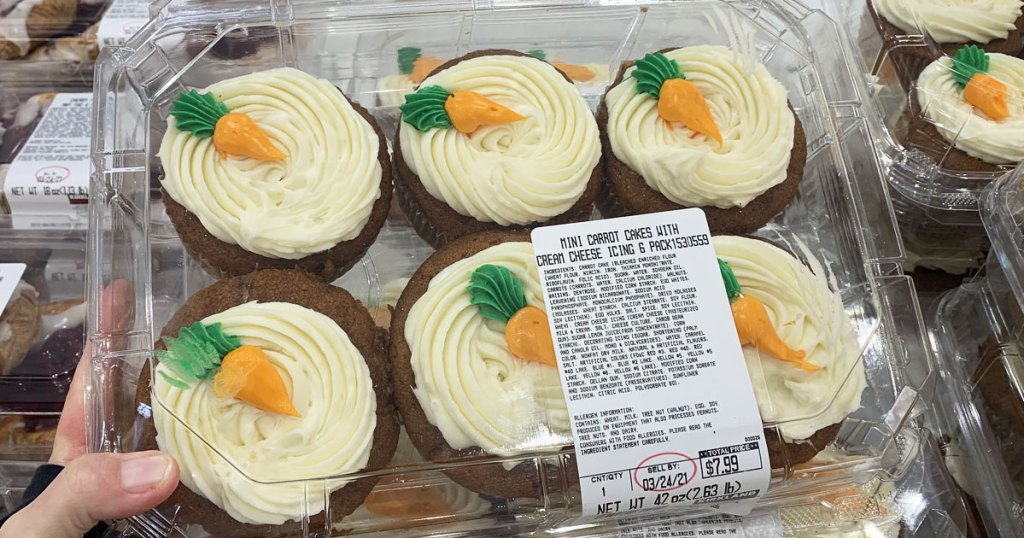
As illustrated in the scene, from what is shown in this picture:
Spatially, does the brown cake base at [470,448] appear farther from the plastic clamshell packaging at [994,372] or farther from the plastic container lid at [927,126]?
the plastic container lid at [927,126]

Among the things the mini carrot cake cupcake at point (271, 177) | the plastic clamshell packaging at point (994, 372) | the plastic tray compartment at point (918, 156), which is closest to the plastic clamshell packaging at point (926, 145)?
the plastic tray compartment at point (918, 156)

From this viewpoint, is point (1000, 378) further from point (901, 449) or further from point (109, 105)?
point (109, 105)

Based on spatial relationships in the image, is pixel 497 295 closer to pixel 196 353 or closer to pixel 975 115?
pixel 196 353

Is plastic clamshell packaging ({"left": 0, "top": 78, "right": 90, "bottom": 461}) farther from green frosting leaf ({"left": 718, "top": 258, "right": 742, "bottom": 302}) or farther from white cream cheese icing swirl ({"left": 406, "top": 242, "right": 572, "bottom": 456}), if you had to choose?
green frosting leaf ({"left": 718, "top": 258, "right": 742, "bottom": 302})

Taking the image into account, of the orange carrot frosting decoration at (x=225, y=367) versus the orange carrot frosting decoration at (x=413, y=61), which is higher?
the orange carrot frosting decoration at (x=413, y=61)

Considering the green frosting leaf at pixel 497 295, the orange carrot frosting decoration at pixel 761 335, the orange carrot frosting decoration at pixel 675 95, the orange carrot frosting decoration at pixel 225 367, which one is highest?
the orange carrot frosting decoration at pixel 675 95

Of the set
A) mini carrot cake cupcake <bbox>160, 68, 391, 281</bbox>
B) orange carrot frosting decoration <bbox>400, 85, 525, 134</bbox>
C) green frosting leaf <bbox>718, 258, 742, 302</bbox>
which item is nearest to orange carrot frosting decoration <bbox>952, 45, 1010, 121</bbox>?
green frosting leaf <bbox>718, 258, 742, 302</bbox>
